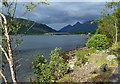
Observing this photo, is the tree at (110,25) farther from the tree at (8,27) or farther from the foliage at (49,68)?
the tree at (8,27)

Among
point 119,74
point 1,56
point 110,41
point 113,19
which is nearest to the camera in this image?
point 1,56

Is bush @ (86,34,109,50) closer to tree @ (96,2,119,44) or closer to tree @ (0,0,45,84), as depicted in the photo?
tree @ (96,2,119,44)

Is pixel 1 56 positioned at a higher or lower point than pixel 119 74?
higher

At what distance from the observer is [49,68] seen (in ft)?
130

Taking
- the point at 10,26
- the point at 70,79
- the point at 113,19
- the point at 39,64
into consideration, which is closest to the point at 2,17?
the point at 10,26

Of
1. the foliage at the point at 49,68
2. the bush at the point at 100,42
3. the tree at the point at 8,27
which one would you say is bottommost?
the bush at the point at 100,42

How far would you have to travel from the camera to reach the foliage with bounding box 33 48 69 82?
38.2 metres

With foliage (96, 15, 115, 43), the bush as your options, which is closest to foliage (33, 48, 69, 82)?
the bush

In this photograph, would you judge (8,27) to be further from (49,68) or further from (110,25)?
(110,25)

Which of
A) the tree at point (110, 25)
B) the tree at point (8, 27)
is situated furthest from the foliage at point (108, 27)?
the tree at point (8, 27)

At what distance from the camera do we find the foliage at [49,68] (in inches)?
1504

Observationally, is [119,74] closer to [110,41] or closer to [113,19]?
[113,19]

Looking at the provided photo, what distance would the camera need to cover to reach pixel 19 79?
1912 inches

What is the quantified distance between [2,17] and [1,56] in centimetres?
228
